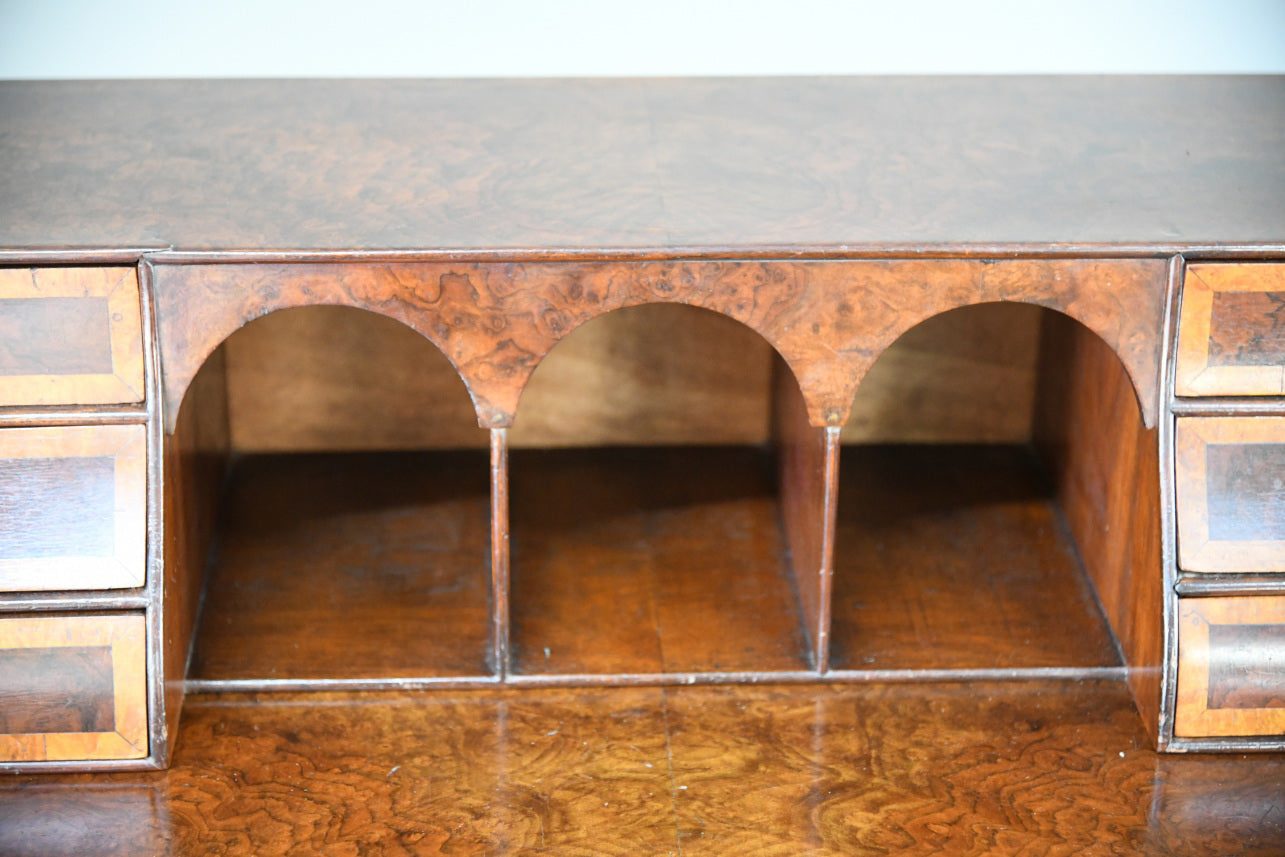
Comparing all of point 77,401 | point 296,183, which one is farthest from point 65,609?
point 296,183

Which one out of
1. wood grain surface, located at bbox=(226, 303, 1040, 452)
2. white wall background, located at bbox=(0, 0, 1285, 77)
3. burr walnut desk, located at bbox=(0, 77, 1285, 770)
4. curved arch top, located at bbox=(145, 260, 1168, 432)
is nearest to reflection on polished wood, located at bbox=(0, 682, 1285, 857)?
burr walnut desk, located at bbox=(0, 77, 1285, 770)

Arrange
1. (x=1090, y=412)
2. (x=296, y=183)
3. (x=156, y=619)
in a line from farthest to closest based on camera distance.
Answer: (x=1090, y=412)
(x=296, y=183)
(x=156, y=619)

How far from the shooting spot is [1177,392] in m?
1.89

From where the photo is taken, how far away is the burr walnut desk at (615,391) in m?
1.83

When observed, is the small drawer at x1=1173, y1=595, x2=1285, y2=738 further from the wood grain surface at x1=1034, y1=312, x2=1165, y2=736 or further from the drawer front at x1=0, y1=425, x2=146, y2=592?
the drawer front at x1=0, y1=425, x2=146, y2=592

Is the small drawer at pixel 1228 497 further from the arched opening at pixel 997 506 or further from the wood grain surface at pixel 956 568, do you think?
the wood grain surface at pixel 956 568

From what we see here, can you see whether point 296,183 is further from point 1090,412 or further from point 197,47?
point 1090,412

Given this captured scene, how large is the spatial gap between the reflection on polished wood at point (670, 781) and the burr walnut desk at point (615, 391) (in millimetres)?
52

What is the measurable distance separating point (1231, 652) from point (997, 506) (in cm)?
58

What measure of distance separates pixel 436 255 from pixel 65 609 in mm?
684

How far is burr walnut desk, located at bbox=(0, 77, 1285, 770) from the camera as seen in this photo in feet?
5.99

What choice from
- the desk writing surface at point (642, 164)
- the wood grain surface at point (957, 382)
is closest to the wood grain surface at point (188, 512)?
the desk writing surface at point (642, 164)

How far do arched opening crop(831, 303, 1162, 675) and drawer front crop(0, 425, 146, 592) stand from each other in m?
1.03

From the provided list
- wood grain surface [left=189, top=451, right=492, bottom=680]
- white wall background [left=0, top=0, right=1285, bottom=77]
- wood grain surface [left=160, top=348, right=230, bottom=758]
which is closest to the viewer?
wood grain surface [left=160, top=348, right=230, bottom=758]
